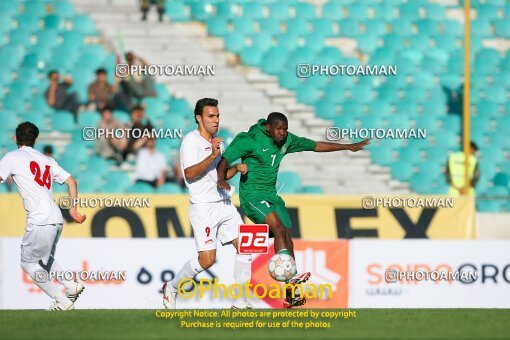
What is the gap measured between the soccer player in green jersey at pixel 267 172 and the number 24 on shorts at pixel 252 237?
75mm

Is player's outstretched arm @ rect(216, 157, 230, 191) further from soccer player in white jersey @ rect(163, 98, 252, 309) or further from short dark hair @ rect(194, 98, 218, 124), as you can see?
short dark hair @ rect(194, 98, 218, 124)

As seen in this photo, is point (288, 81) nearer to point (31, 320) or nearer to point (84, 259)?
point (84, 259)

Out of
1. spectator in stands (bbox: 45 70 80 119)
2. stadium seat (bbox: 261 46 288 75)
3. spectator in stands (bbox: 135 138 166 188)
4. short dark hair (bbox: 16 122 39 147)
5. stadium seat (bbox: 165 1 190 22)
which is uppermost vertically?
stadium seat (bbox: 165 1 190 22)

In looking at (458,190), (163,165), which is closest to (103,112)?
(163,165)

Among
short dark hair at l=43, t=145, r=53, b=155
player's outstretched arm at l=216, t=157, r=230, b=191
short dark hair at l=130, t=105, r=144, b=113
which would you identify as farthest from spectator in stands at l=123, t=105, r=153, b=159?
player's outstretched arm at l=216, t=157, r=230, b=191

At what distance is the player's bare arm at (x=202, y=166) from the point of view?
987cm

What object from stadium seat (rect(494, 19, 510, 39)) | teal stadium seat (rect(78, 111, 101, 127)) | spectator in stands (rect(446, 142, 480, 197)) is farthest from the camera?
stadium seat (rect(494, 19, 510, 39))

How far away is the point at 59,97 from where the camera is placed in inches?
674

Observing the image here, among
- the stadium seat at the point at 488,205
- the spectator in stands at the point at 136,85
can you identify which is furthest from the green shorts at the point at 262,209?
the stadium seat at the point at 488,205

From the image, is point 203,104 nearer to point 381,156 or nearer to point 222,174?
point 222,174

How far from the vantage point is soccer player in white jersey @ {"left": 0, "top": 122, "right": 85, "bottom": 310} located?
10383mm

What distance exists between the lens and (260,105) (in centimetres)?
1770

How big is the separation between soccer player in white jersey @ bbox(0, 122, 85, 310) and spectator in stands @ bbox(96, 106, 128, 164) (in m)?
5.64

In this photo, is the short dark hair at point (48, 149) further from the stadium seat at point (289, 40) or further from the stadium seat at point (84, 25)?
the stadium seat at point (289, 40)
